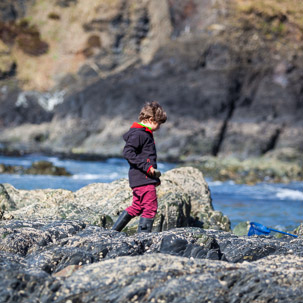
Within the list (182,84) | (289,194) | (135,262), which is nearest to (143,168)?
(135,262)

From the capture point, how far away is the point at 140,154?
529 cm

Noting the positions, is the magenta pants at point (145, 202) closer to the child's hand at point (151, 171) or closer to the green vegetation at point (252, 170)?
the child's hand at point (151, 171)

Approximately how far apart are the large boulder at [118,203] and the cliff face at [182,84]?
17818 millimetres

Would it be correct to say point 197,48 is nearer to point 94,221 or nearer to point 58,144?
point 58,144

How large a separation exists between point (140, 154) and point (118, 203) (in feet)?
4.89

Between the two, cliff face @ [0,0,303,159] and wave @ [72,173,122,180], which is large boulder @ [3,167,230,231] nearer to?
wave @ [72,173,122,180]

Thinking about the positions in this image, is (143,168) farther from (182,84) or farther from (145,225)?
(182,84)

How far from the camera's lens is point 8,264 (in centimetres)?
344

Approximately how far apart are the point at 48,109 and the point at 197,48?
13.8 m

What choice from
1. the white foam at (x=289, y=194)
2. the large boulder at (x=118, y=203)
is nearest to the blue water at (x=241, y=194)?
the white foam at (x=289, y=194)

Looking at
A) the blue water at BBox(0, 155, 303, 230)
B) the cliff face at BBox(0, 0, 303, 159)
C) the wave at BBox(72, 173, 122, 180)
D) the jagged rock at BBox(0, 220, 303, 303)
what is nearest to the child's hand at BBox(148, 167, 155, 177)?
the jagged rock at BBox(0, 220, 303, 303)

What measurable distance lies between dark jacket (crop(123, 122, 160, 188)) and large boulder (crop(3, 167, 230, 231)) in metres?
0.78

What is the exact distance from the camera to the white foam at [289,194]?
44.8ft

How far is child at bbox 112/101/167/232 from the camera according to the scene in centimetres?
521
